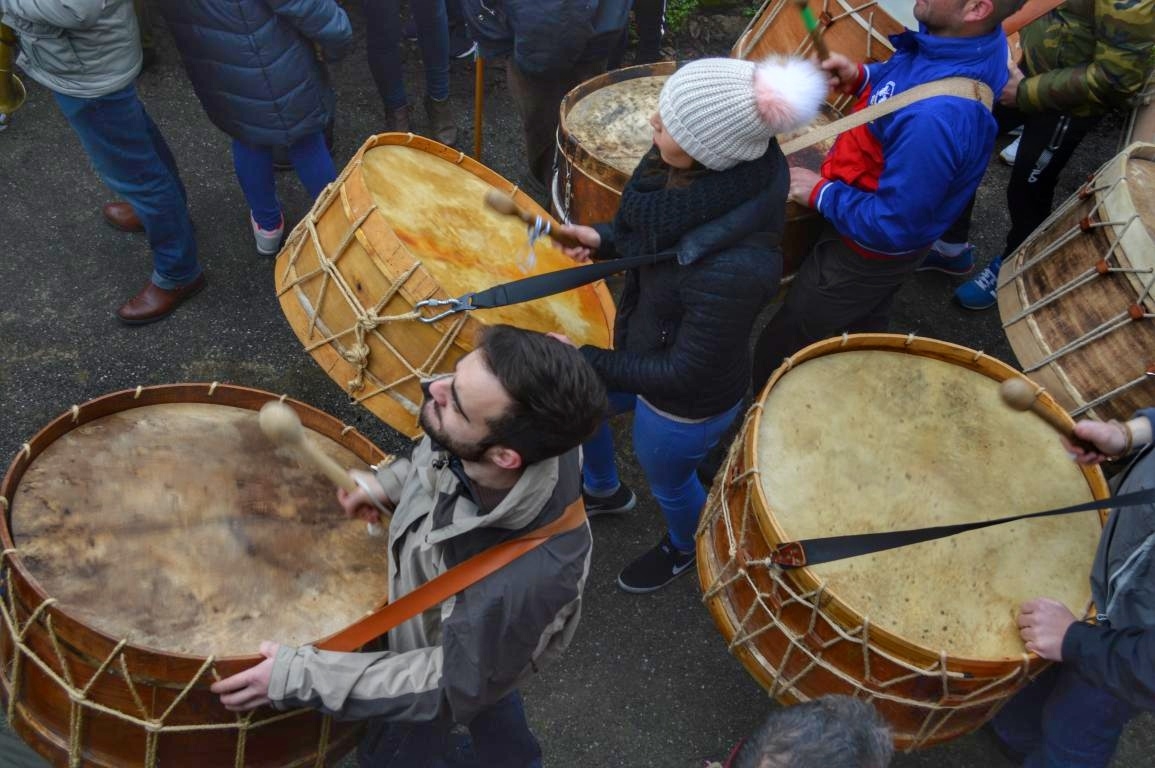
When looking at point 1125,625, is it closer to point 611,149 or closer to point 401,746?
point 401,746

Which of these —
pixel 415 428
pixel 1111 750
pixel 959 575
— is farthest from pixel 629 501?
pixel 1111 750

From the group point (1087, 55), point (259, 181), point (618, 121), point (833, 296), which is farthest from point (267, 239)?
point (1087, 55)

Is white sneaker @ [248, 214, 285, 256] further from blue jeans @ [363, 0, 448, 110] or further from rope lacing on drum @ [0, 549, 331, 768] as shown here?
rope lacing on drum @ [0, 549, 331, 768]

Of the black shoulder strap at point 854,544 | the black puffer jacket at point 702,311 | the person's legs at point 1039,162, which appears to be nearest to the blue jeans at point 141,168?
the black puffer jacket at point 702,311

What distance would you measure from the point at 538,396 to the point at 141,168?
2525mm

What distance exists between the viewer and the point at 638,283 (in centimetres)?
265

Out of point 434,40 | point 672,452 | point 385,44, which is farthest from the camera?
point 434,40

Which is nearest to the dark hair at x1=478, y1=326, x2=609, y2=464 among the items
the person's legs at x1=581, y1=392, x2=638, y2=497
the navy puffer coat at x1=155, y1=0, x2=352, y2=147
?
the person's legs at x1=581, y1=392, x2=638, y2=497

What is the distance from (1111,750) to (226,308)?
365cm

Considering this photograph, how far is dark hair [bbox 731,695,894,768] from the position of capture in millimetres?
1674

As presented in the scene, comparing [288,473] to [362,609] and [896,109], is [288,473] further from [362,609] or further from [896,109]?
[896,109]

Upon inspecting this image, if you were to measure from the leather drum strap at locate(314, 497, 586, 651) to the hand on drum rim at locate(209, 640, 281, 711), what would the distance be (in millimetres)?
110

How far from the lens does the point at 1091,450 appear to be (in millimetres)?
2490

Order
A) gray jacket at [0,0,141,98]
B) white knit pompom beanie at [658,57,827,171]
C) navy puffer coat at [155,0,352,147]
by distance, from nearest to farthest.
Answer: white knit pompom beanie at [658,57,827,171]
gray jacket at [0,0,141,98]
navy puffer coat at [155,0,352,147]
